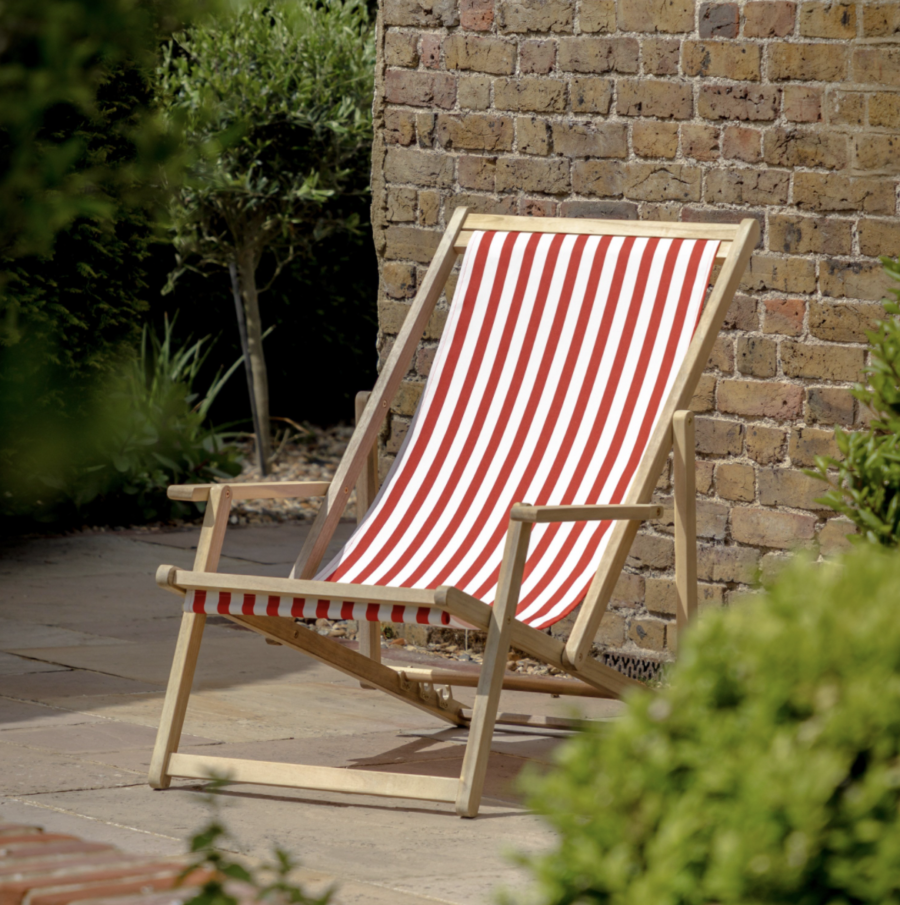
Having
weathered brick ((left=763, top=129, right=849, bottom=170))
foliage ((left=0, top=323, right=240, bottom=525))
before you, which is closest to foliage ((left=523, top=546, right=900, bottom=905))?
weathered brick ((left=763, top=129, right=849, bottom=170))

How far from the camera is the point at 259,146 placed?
8703 millimetres

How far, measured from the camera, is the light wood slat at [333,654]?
3.28m

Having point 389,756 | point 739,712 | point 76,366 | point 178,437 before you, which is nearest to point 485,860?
point 389,756

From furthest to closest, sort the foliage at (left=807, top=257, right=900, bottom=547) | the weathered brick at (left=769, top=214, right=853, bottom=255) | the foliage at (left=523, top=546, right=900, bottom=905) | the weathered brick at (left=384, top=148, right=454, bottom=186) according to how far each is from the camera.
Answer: the weathered brick at (left=384, top=148, right=454, bottom=186) < the weathered brick at (left=769, top=214, right=853, bottom=255) < the foliage at (left=807, top=257, right=900, bottom=547) < the foliage at (left=523, top=546, right=900, bottom=905)

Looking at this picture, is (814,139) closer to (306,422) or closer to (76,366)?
(76,366)

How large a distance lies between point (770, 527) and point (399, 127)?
1.64m

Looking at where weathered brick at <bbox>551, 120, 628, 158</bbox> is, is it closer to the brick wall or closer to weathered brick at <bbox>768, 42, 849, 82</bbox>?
the brick wall

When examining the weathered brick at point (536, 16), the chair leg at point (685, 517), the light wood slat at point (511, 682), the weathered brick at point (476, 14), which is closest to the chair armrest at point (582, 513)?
the chair leg at point (685, 517)

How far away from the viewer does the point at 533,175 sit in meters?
4.49

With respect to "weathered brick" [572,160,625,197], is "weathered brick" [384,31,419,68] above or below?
above

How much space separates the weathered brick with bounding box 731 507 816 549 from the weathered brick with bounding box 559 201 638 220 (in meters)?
0.88

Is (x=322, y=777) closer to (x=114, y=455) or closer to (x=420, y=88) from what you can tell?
(x=420, y=88)

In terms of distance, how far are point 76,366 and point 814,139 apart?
3.51 meters

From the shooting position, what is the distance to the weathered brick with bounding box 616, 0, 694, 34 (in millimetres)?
4199
